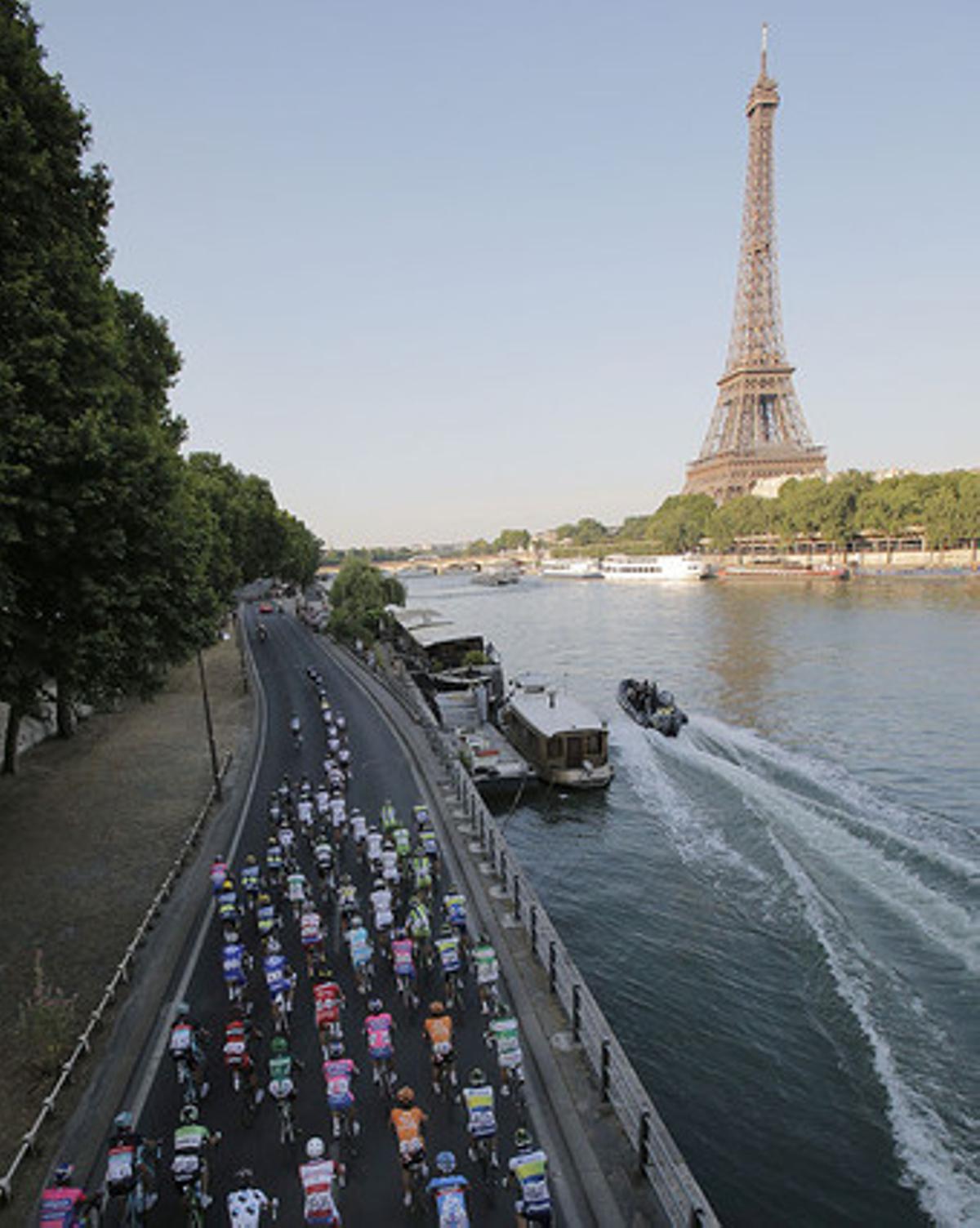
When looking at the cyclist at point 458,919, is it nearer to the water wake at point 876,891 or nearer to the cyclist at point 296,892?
the cyclist at point 296,892

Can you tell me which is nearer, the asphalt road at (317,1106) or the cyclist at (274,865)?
the asphalt road at (317,1106)

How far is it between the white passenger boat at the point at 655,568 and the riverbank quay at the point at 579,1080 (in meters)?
143

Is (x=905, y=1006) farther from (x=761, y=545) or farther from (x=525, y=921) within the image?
(x=761, y=545)

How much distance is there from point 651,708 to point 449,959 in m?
33.3

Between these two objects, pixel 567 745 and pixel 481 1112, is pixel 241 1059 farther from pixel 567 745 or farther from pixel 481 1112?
pixel 567 745

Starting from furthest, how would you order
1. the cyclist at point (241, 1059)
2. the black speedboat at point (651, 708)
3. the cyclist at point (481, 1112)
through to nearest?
the black speedboat at point (651, 708) < the cyclist at point (241, 1059) < the cyclist at point (481, 1112)

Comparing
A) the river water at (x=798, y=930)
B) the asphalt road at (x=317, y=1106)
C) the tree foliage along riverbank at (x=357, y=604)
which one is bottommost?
the river water at (x=798, y=930)

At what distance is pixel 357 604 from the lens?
71875 millimetres

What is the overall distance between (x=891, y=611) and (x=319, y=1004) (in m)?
86.3

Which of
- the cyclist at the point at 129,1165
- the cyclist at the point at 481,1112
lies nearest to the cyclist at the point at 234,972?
the cyclist at the point at 129,1165

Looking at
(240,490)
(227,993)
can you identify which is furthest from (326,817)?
(240,490)

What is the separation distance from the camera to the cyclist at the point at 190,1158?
32.8 ft

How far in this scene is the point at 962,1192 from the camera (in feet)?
43.5

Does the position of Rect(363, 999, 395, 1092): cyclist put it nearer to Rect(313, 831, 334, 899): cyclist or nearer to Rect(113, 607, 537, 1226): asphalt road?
Rect(113, 607, 537, 1226): asphalt road
